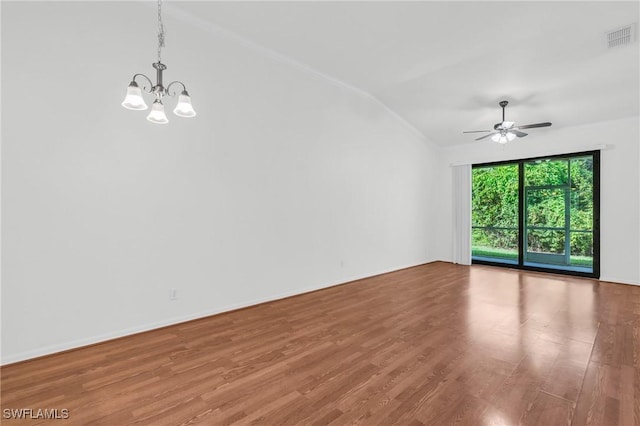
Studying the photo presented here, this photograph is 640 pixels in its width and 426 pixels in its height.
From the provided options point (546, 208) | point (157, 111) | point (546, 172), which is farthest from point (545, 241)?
point (157, 111)

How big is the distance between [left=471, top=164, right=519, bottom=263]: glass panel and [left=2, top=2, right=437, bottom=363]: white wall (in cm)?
403

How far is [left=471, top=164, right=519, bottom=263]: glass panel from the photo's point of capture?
21.7 ft

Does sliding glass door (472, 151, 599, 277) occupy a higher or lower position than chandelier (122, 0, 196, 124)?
lower

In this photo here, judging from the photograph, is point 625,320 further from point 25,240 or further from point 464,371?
point 25,240

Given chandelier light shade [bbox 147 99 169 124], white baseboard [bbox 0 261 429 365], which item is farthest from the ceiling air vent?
white baseboard [bbox 0 261 429 365]

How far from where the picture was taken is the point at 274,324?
128 inches

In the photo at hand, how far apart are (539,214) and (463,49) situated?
4.30 meters

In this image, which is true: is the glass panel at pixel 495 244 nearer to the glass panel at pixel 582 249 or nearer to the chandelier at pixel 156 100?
the glass panel at pixel 582 249

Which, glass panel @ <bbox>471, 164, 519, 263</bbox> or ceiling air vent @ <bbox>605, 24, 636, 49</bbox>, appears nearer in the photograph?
ceiling air vent @ <bbox>605, 24, 636, 49</bbox>

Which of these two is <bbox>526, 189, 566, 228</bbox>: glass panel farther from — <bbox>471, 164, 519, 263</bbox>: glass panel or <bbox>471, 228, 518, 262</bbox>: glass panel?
<bbox>471, 228, 518, 262</bbox>: glass panel

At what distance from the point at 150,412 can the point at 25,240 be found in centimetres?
189

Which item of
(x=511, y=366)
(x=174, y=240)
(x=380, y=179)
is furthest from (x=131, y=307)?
(x=380, y=179)

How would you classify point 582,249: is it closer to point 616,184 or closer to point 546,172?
point 616,184

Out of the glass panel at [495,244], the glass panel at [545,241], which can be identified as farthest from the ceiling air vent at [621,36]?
the glass panel at [495,244]
